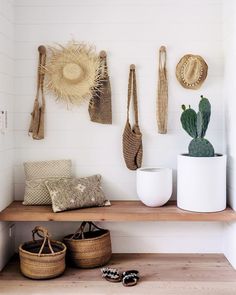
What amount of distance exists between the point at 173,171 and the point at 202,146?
1.53 ft

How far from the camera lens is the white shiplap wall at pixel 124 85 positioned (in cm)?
328

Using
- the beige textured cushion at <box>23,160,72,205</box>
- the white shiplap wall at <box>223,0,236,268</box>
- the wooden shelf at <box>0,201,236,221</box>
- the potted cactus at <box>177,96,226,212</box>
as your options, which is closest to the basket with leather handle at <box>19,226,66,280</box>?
the wooden shelf at <box>0,201,236,221</box>

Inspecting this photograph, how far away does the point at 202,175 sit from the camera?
2.93m

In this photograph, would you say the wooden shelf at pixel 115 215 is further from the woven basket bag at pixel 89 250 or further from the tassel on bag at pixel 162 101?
the tassel on bag at pixel 162 101

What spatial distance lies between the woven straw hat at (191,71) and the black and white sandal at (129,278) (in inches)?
63.1

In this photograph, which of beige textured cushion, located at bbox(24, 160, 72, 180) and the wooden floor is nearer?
the wooden floor

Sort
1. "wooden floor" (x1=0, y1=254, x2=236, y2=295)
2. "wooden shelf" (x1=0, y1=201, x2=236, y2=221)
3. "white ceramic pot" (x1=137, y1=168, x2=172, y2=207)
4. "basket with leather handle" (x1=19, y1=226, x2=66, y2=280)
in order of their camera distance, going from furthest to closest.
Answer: "white ceramic pot" (x1=137, y1=168, x2=172, y2=207), "wooden shelf" (x1=0, y1=201, x2=236, y2=221), "basket with leather handle" (x1=19, y1=226, x2=66, y2=280), "wooden floor" (x1=0, y1=254, x2=236, y2=295)

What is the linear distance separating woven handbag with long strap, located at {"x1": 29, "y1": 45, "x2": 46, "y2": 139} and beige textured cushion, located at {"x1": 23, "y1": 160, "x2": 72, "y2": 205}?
251 millimetres

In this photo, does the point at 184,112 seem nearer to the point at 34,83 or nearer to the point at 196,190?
the point at 196,190

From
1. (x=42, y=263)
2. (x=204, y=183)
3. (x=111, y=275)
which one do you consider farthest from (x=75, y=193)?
(x=204, y=183)

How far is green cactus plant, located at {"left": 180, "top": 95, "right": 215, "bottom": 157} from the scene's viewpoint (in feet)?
9.76

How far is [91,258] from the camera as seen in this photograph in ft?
9.82

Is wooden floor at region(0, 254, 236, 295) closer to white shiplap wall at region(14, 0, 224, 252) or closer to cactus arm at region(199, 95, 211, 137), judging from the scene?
white shiplap wall at region(14, 0, 224, 252)

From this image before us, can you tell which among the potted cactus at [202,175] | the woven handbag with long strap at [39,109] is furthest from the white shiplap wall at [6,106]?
the potted cactus at [202,175]
